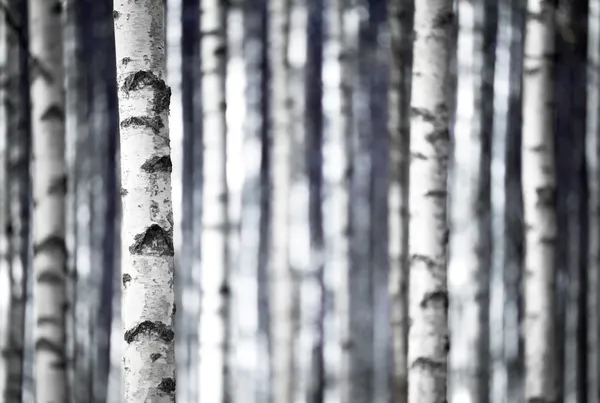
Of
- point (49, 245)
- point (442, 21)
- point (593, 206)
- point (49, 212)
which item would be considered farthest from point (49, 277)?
point (593, 206)

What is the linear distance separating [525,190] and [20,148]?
12.6 ft

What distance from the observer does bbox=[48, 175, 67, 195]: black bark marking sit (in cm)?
452

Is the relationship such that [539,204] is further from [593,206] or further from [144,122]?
[593,206]

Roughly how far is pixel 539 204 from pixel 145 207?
2.63m

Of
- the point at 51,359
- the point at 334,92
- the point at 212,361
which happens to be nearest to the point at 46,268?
the point at 51,359

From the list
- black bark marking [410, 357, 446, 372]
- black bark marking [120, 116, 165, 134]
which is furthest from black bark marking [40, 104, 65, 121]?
black bark marking [410, 357, 446, 372]

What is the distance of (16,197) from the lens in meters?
6.72

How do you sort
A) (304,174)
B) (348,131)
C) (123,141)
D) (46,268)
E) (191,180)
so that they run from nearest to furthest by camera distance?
(123,141) → (46,268) → (304,174) → (348,131) → (191,180)

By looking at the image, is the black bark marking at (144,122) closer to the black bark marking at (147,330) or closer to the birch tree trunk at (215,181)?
the black bark marking at (147,330)

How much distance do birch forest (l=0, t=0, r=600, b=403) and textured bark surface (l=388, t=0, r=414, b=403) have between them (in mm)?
19

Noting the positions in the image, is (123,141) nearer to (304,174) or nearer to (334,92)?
(304,174)

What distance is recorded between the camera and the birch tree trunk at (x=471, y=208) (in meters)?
7.71

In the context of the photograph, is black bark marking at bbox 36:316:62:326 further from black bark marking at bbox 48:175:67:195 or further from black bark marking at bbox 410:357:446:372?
black bark marking at bbox 410:357:446:372

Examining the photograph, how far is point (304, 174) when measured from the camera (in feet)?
20.0
